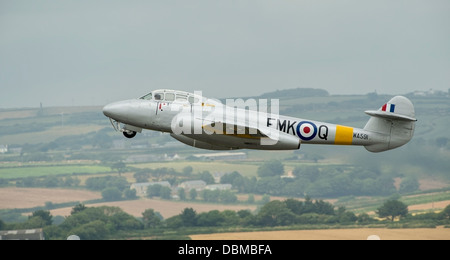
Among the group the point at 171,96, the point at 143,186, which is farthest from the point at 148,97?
the point at 143,186

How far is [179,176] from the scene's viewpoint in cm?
19912

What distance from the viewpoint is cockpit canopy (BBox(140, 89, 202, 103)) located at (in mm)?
46000

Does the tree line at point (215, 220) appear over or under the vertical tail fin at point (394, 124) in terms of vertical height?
under

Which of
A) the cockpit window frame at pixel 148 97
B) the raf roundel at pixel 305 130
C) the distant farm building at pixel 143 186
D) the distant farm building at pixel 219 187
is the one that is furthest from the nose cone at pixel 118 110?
the distant farm building at pixel 143 186

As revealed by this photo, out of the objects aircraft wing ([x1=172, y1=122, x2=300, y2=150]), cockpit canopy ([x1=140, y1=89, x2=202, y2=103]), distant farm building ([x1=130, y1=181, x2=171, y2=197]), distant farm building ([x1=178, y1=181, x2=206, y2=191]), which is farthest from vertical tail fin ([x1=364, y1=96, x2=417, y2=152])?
distant farm building ([x1=178, y1=181, x2=206, y2=191])

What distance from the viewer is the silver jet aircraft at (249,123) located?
1775 inches

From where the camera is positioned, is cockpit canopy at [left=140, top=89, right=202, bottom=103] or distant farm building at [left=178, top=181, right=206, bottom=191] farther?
distant farm building at [left=178, top=181, right=206, bottom=191]

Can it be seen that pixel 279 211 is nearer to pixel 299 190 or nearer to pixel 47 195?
pixel 299 190

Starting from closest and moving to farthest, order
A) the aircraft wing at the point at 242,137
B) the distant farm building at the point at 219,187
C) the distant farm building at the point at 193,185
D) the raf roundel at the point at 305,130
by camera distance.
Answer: the aircraft wing at the point at 242,137, the raf roundel at the point at 305,130, the distant farm building at the point at 219,187, the distant farm building at the point at 193,185

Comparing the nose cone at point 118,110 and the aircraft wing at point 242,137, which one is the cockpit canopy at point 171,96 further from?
the aircraft wing at point 242,137

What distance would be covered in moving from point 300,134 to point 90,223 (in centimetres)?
10606

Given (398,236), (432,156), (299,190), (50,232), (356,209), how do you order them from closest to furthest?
(398,236) → (432,156) → (50,232) → (356,209) → (299,190)

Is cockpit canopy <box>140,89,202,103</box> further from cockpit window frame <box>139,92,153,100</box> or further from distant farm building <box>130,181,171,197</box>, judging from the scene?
distant farm building <box>130,181,171,197</box>
